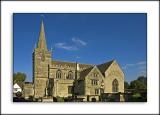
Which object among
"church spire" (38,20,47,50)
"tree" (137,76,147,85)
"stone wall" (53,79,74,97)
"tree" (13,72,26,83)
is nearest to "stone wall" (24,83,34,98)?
"tree" (13,72,26,83)

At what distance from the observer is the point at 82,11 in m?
10.0

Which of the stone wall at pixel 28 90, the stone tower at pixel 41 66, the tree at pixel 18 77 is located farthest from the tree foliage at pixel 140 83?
the tree at pixel 18 77

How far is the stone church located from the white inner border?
0.54 meters

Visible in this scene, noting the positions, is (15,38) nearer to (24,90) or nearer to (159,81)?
(24,90)

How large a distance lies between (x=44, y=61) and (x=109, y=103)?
3.48 meters

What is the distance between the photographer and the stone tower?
10.6 meters

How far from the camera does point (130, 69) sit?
→ 33.4 ft

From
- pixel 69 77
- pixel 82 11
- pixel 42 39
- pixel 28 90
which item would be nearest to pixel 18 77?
pixel 28 90

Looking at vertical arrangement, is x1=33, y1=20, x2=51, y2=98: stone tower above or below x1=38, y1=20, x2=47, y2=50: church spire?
below

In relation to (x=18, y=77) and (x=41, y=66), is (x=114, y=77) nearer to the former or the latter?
(x=41, y=66)

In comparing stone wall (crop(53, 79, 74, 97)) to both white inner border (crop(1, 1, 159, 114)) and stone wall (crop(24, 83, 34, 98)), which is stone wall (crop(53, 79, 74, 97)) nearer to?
stone wall (crop(24, 83, 34, 98))

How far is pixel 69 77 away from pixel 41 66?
1286 mm

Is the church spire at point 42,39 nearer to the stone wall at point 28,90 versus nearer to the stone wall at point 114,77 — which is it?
the stone wall at point 28,90

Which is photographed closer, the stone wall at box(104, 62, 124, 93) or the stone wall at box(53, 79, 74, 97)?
the stone wall at box(104, 62, 124, 93)
